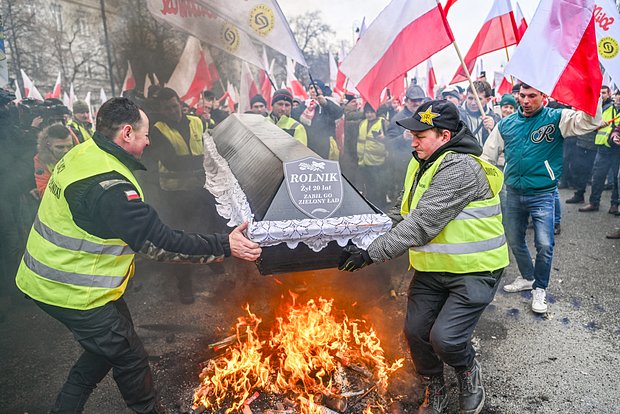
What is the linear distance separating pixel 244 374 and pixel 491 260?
6.39 ft

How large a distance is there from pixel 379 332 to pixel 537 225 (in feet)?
6.44

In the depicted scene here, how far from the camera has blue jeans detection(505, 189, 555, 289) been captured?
409 centimetres

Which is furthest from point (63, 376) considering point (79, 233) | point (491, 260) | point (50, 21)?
point (50, 21)

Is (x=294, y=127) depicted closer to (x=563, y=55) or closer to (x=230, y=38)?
(x=230, y=38)

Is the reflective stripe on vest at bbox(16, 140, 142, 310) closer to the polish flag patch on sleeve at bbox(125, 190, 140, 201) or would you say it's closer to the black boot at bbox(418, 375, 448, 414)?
the polish flag patch on sleeve at bbox(125, 190, 140, 201)

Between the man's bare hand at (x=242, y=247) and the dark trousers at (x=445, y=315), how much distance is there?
1181mm

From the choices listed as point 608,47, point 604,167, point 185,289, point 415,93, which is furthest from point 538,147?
point 604,167

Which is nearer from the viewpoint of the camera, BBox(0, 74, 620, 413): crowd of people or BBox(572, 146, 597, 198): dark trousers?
BBox(0, 74, 620, 413): crowd of people

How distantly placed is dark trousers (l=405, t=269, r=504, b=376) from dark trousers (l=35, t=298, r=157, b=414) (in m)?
1.78

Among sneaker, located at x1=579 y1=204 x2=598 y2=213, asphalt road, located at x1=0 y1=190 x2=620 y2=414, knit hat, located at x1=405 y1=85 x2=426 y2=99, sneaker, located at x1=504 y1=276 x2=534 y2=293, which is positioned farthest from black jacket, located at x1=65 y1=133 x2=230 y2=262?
sneaker, located at x1=579 y1=204 x2=598 y2=213

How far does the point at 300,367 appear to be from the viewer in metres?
3.09

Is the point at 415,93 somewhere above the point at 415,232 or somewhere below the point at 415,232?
above

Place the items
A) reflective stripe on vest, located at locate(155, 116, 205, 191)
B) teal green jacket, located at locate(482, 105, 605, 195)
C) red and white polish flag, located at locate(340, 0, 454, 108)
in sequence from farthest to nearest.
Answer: reflective stripe on vest, located at locate(155, 116, 205, 191) < red and white polish flag, located at locate(340, 0, 454, 108) < teal green jacket, located at locate(482, 105, 605, 195)

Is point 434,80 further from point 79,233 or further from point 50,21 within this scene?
point 50,21
